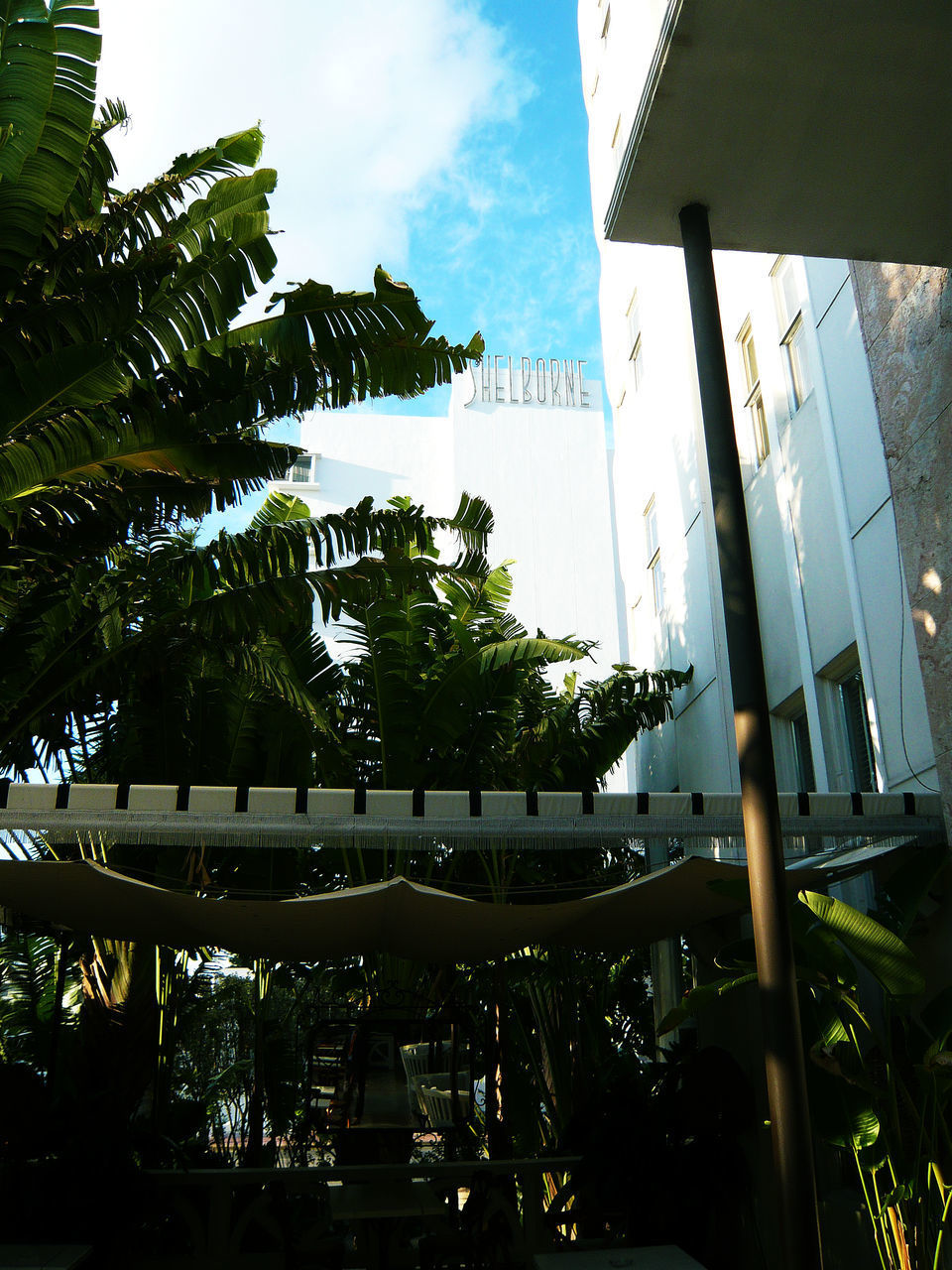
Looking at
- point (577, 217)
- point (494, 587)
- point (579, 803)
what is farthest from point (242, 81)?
point (579, 803)

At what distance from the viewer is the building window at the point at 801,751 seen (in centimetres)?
808

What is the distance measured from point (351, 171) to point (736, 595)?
633 inches

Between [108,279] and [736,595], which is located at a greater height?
[108,279]

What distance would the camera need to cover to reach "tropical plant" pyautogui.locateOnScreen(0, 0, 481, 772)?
4840mm

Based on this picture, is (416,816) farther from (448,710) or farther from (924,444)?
(448,710)

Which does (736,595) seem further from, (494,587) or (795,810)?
(494,587)

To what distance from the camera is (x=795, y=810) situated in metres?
5.30

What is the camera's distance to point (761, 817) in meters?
3.27

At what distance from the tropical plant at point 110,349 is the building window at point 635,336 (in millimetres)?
7267

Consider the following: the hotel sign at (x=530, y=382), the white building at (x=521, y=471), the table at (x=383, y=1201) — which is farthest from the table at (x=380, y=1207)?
the hotel sign at (x=530, y=382)

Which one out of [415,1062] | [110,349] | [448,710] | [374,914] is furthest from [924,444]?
[415,1062]

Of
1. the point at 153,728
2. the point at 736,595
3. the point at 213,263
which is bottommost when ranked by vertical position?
the point at 736,595

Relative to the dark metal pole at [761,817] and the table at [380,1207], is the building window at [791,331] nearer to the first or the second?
the dark metal pole at [761,817]

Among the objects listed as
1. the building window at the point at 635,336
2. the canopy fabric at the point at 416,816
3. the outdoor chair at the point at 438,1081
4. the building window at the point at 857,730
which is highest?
the building window at the point at 635,336
